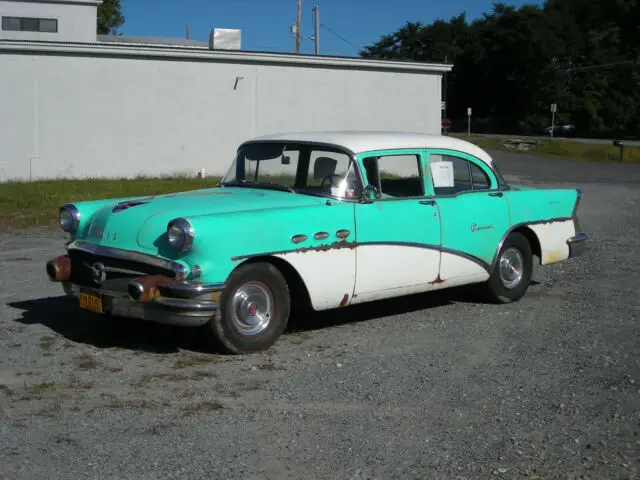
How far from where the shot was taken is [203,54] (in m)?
23.2

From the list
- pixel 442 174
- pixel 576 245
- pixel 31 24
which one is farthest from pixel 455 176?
pixel 31 24

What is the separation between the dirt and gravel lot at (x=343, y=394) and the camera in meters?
→ 4.48

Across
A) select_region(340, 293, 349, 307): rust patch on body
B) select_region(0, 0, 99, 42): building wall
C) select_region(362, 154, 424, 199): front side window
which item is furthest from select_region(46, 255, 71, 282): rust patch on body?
select_region(0, 0, 99, 42): building wall

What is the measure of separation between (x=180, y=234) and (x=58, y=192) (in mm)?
13604

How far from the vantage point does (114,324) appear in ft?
24.3

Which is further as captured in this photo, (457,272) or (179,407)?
(457,272)

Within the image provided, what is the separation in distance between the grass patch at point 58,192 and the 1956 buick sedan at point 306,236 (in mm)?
8213

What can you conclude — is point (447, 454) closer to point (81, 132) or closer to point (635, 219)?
point (635, 219)

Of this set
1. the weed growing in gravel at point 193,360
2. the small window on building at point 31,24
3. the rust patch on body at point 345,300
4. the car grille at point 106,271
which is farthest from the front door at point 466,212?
the small window on building at point 31,24

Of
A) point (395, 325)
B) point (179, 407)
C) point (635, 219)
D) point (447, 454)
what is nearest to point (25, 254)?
point (395, 325)

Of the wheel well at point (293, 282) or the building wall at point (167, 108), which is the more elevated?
the building wall at point (167, 108)

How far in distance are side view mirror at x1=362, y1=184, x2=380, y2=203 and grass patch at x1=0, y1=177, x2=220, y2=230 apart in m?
8.85

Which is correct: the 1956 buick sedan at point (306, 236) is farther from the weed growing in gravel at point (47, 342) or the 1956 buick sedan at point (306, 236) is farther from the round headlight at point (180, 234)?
the weed growing in gravel at point (47, 342)

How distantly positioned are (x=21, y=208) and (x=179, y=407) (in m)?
12.2
